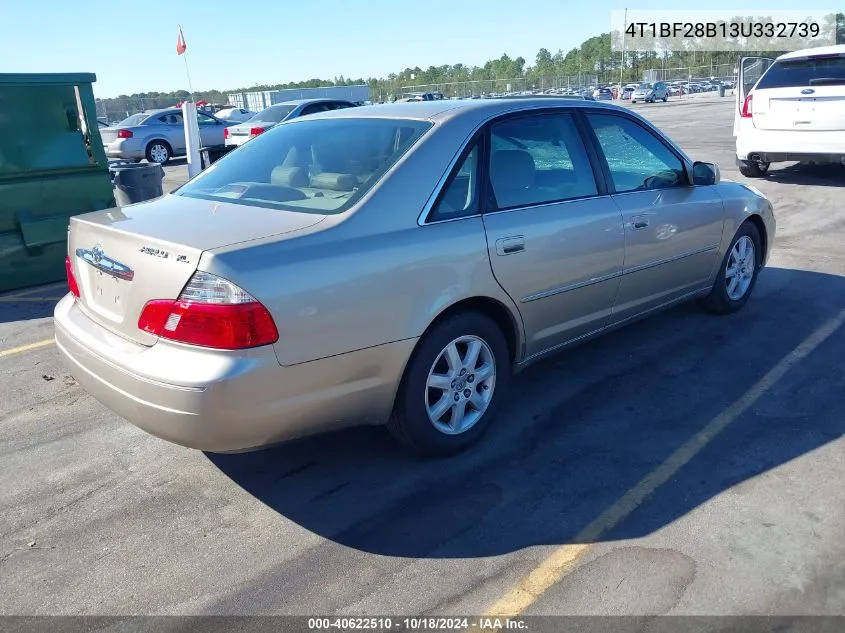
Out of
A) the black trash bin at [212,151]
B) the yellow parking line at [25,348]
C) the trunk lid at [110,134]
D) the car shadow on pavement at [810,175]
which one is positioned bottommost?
the car shadow on pavement at [810,175]

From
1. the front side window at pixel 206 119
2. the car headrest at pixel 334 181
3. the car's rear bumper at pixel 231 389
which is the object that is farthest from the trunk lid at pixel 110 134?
the car's rear bumper at pixel 231 389

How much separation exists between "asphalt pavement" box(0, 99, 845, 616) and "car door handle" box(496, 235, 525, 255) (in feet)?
3.18

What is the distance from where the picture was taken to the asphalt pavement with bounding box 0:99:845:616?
2609 mm

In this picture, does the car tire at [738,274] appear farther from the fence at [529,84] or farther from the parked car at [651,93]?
the parked car at [651,93]

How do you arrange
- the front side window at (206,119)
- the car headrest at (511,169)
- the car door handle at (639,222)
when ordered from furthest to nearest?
the front side window at (206,119) < the car door handle at (639,222) < the car headrest at (511,169)

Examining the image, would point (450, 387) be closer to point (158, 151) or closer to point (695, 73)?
point (158, 151)

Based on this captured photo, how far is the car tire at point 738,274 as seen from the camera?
5285 millimetres

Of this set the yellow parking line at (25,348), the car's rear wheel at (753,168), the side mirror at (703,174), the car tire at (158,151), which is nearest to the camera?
the side mirror at (703,174)

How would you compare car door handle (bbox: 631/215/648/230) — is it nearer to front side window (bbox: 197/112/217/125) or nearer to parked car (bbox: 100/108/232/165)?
parked car (bbox: 100/108/232/165)

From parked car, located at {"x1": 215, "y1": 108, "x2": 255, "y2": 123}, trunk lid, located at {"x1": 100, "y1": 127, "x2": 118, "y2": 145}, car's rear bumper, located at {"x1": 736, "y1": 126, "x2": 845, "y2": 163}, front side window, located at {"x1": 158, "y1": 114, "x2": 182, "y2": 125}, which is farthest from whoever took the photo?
parked car, located at {"x1": 215, "y1": 108, "x2": 255, "y2": 123}

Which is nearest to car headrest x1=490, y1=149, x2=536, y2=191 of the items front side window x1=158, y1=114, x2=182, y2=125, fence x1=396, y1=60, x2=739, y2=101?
front side window x1=158, y1=114, x2=182, y2=125

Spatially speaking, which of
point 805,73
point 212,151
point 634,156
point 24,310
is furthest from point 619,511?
point 212,151

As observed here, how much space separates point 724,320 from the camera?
17.7 feet

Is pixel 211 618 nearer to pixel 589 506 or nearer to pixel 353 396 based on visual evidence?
pixel 353 396
